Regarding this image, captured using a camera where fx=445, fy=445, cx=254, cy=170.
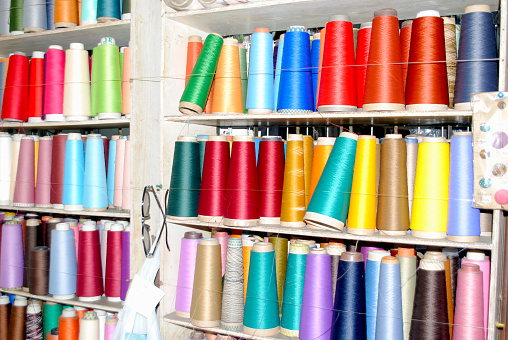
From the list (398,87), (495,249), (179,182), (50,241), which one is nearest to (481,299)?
(495,249)

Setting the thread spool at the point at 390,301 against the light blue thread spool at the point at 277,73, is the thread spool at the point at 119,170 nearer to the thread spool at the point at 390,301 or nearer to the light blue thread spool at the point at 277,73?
the light blue thread spool at the point at 277,73

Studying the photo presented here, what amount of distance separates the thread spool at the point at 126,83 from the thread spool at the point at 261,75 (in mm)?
576

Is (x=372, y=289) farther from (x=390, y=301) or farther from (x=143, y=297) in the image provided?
(x=143, y=297)

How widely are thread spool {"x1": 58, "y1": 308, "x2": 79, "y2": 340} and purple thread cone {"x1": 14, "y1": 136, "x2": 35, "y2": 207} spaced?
53cm

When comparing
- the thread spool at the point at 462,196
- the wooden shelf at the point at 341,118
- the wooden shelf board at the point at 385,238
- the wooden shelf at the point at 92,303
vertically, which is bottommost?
the wooden shelf at the point at 92,303

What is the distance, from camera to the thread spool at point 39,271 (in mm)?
1988

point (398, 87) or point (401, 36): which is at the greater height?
point (401, 36)

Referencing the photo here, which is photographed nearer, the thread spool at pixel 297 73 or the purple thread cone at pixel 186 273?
the thread spool at pixel 297 73

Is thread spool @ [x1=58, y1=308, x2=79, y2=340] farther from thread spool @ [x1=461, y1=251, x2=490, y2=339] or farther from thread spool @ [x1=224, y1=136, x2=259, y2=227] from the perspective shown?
thread spool @ [x1=461, y1=251, x2=490, y2=339]

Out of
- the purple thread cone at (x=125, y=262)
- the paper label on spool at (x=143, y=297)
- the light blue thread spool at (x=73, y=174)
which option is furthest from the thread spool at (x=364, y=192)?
the light blue thread spool at (x=73, y=174)

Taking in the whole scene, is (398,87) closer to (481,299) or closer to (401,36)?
(401,36)

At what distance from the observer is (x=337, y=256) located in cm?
148

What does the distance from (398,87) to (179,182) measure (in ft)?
2.73

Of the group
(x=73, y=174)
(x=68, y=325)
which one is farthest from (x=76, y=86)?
(x=68, y=325)
